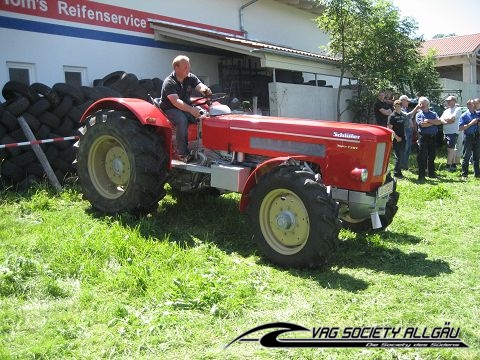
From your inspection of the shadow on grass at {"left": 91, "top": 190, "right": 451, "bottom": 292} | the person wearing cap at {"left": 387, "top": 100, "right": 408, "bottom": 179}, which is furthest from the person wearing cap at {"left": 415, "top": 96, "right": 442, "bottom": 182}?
the shadow on grass at {"left": 91, "top": 190, "right": 451, "bottom": 292}

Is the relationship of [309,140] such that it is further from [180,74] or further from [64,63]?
[64,63]

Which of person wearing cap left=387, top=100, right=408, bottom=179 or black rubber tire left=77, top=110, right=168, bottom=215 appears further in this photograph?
person wearing cap left=387, top=100, right=408, bottom=179

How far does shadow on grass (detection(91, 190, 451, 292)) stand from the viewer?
15.2 ft

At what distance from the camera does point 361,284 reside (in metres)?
4.36

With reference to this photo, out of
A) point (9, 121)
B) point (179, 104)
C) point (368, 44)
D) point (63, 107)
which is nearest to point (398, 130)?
point (368, 44)

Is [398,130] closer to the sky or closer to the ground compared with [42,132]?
closer to the ground

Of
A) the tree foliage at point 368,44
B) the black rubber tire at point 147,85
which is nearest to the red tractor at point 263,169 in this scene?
the black rubber tire at point 147,85

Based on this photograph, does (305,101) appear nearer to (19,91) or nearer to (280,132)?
(19,91)

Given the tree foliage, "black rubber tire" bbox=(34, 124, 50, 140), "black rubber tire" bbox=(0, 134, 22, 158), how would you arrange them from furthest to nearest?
the tree foliage, "black rubber tire" bbox=(34, 124, 50, 140), "black rubber tire" bbox=(0, 134, 22, 158)

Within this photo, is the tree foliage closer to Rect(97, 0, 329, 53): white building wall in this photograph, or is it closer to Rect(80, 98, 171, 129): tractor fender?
Rect(97, 0, 329, 53): white building wall

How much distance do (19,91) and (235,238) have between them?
440cm

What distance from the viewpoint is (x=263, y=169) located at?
16.3 feet

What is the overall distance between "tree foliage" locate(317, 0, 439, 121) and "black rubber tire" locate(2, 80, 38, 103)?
32.2 ft

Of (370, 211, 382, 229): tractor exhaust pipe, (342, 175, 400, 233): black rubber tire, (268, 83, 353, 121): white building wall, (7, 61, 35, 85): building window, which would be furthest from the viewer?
(268, 83, 353, 121): white building wall
